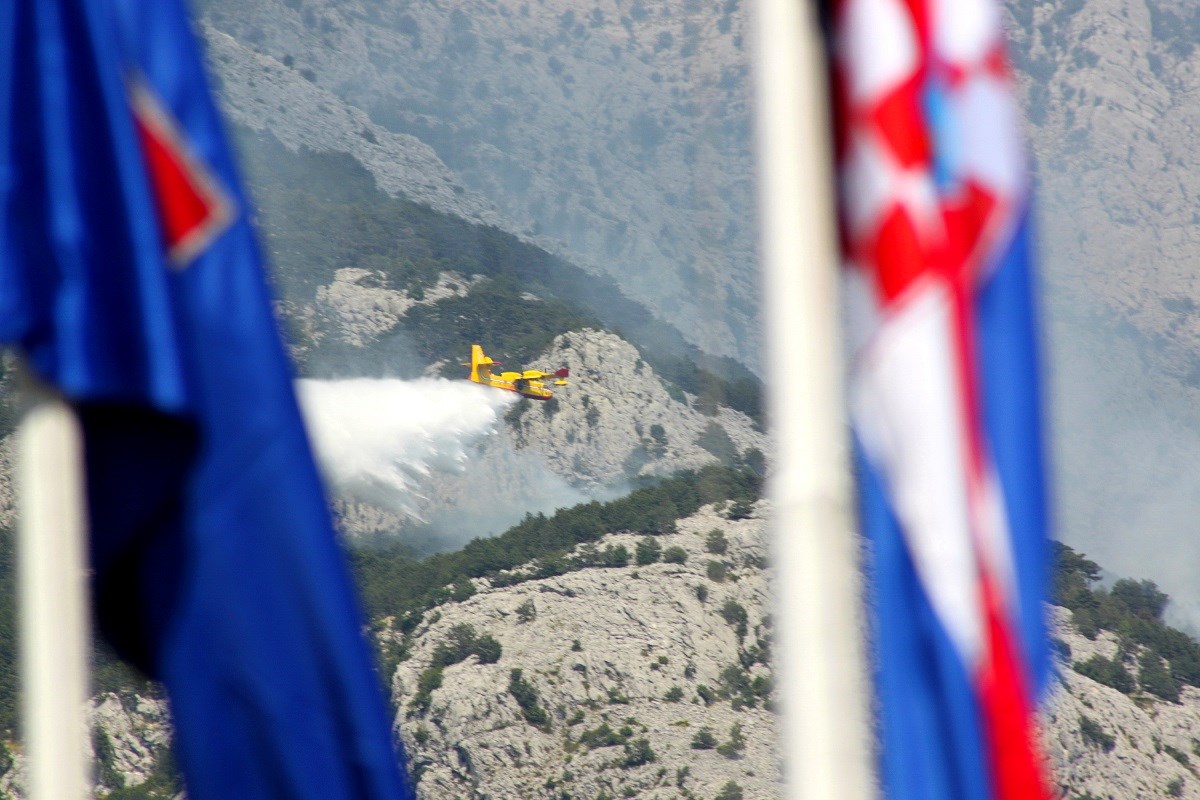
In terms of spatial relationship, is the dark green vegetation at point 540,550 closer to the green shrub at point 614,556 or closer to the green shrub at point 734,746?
the green shrub at point 614,556

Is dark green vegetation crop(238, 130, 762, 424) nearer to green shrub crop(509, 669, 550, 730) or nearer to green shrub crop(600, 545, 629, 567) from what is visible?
green shrub crop(600, 545, 629, 567)

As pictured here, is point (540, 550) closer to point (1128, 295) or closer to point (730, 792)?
point (730, 792)

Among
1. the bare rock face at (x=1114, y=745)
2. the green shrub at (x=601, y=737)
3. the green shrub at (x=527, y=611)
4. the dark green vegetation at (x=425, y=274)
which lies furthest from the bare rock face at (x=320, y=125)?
the bare rock face at (x=1114, y=745)

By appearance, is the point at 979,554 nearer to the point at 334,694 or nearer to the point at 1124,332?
the point at 334,694

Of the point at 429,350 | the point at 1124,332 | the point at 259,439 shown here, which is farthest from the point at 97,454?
the point at 1124,332

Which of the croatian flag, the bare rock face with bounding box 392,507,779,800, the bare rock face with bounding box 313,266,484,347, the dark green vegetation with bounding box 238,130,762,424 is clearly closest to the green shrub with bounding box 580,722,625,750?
the bare rock face with bounding box 392,507,779,800

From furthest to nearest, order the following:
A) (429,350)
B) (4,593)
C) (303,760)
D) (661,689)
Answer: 1. (429,350)
2. (4,593)
3. (661,689)
4. (303,760)
